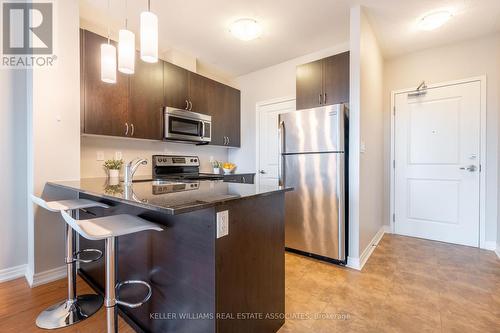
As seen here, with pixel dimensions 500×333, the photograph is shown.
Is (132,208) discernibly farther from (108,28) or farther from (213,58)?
(213,58)

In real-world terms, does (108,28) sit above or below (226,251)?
above

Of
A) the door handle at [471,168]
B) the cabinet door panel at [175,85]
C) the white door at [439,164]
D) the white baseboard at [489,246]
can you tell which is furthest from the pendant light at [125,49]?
the white baseboard at [489,246]

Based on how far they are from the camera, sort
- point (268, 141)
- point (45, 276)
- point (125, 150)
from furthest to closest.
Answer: point (268, 141) < point (125, 150) < point (45, 276)

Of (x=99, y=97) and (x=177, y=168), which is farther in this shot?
(x=177, y=168)

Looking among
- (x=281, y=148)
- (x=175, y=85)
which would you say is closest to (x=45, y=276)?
(x=175, y=85)

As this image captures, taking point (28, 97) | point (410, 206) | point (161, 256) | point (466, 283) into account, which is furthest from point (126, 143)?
point (410, 206)

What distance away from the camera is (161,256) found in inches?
51.6

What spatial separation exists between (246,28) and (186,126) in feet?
4.64

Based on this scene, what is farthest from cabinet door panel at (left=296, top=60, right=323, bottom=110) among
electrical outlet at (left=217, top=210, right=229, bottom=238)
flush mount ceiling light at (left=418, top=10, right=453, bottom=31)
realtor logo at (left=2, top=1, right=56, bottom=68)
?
realtor logo at (left=2, top=1, right=56, bottom=68)

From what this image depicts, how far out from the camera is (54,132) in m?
2.11

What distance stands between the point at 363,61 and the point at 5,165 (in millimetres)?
3590

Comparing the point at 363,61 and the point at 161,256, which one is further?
the point at 363,61

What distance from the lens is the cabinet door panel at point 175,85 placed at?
118 inches

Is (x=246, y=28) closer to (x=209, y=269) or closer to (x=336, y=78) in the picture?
(x=336, y=78)
